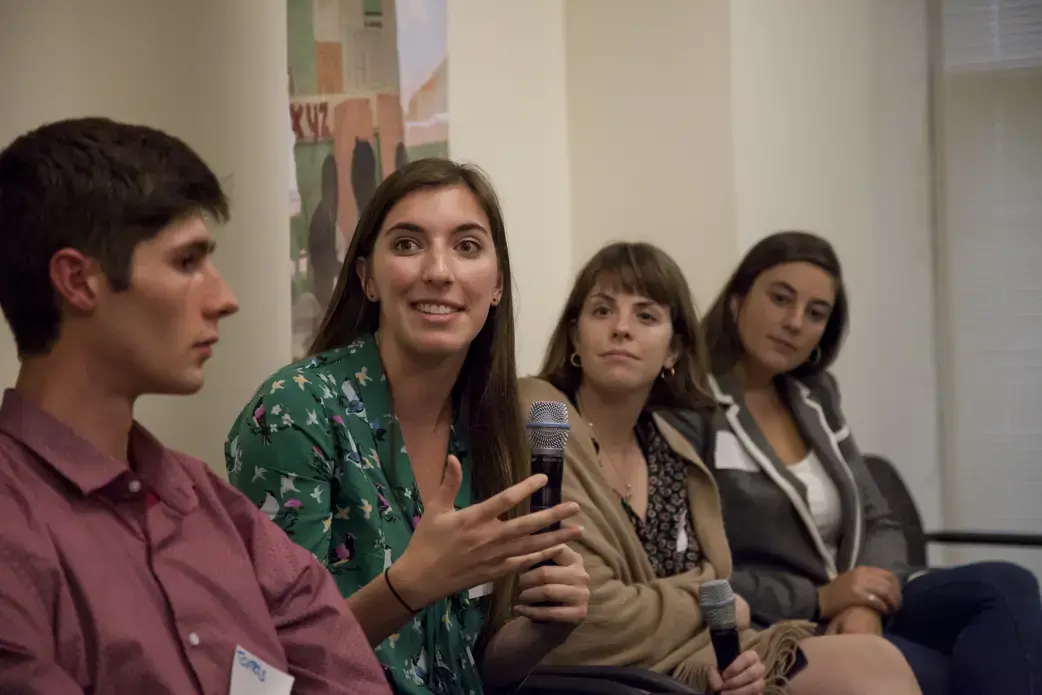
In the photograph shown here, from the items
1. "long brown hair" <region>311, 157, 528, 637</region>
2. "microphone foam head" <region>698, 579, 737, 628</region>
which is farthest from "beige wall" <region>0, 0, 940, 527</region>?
"microphone foam head" <region>698, 579, 737, 628</region>

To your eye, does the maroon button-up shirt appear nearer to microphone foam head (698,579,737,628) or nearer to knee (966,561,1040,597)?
microphone foam head (698,579,737,628)

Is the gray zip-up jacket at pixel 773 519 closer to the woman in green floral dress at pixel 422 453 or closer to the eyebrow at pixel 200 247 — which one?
the woman in green floral dress at pixel 422 453

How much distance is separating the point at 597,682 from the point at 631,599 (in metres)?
0.27

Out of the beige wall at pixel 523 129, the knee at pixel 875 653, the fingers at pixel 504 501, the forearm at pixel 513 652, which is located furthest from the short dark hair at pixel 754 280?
the fingers at pixel 504 501

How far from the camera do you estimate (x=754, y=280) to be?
2.89 m

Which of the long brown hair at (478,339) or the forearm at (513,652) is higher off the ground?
the long brown hair at (478,339)

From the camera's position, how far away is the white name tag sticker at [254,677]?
1.17 m

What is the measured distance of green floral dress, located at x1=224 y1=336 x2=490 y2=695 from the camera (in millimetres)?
1598

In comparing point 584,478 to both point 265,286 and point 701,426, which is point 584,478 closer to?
point 701,426

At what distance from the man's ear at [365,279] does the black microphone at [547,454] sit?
1.37 ft

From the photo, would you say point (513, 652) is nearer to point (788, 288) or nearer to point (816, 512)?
point (816, 512)

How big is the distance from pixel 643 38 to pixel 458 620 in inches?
90.5

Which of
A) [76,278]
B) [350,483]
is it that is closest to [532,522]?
[350,483]

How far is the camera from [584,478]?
223 cm
